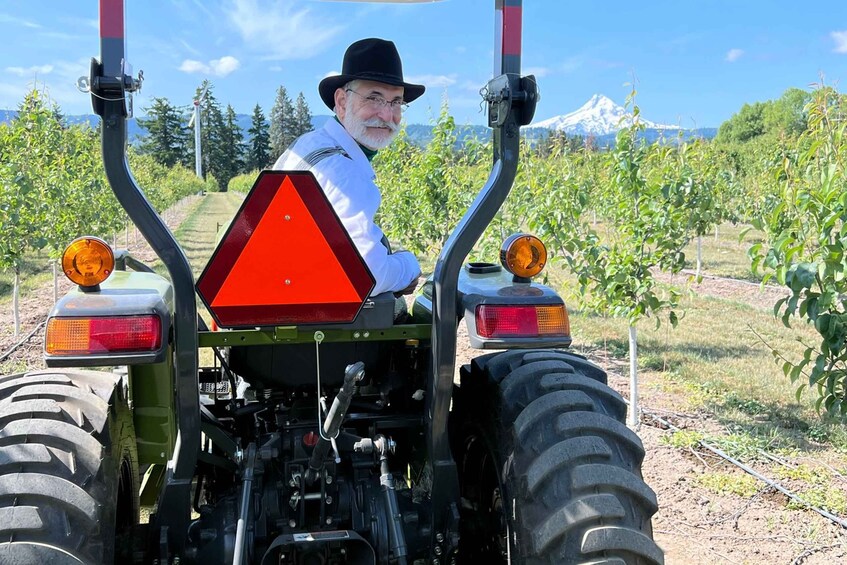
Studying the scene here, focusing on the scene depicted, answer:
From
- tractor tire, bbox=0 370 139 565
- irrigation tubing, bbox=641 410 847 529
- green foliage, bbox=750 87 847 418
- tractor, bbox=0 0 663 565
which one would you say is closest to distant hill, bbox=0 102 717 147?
tractor, bbox=0 0 663 565

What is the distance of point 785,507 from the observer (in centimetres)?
495

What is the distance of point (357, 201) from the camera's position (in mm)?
2471

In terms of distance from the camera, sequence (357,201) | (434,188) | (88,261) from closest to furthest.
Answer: (88,261), (357,201), (434,188)

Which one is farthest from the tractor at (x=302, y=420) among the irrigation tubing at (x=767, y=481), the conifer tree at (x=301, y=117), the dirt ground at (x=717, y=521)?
the irrigation tubing at (x=767, y=481)

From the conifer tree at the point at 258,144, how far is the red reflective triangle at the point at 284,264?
1.31 ft

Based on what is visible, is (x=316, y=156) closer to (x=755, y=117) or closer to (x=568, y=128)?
(x=568, y=128)

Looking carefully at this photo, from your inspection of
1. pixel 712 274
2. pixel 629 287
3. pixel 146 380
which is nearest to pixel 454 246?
pixel 146 380

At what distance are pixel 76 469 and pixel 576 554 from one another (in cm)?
138

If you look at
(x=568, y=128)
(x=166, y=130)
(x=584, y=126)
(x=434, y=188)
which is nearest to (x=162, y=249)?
(x=166, y=130)

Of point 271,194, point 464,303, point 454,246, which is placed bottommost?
point 464,303

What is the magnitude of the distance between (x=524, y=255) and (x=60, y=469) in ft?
5.04

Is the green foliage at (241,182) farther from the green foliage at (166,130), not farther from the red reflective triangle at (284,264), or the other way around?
the red reflective triangle at (284,264)

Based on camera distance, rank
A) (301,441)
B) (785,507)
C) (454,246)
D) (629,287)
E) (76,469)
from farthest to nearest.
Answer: (629,287) → (785,507) → (301,441) → (454,246) → (76,469)

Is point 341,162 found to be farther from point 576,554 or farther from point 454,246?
point 576,554
